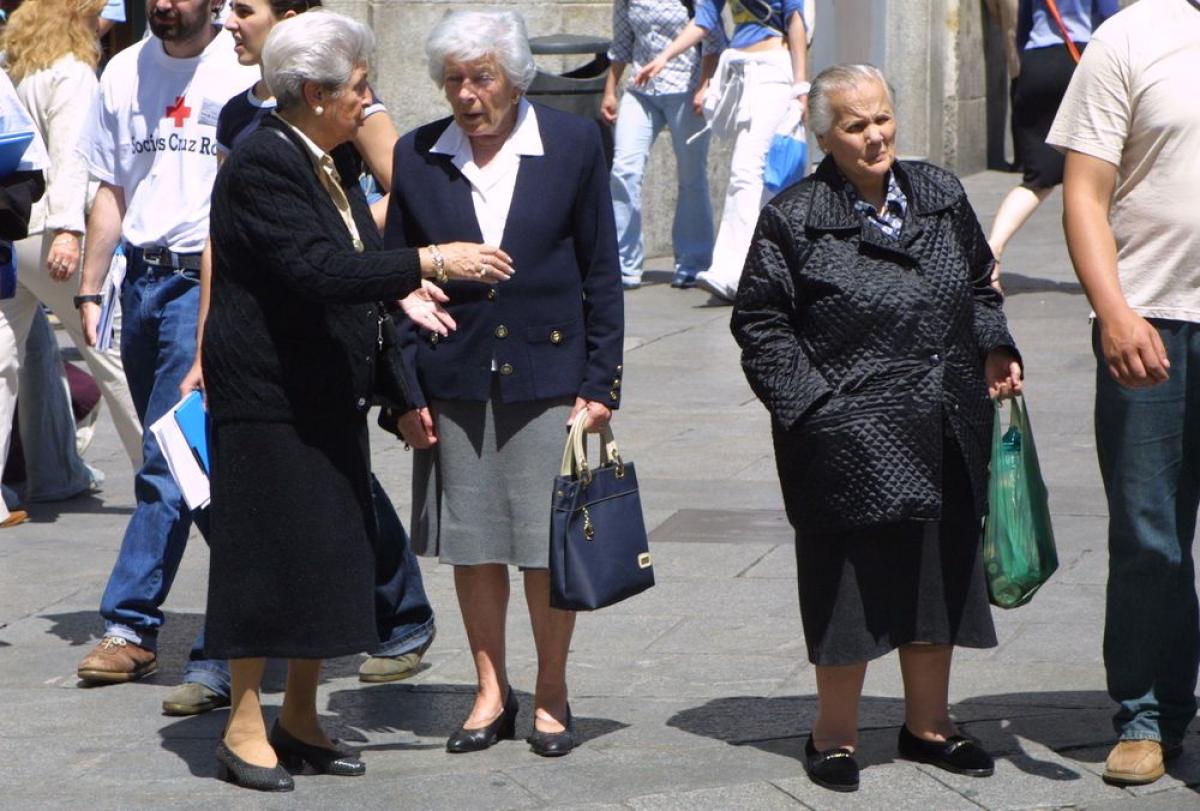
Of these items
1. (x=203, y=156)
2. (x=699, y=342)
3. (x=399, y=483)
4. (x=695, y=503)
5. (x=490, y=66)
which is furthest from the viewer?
(x=699, y=342)

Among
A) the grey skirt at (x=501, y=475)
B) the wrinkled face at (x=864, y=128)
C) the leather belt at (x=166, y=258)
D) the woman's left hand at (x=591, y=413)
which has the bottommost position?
the grey skirt at (x=501, y=475)

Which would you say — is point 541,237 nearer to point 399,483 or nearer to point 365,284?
point 365,284

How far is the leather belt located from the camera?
571 cm

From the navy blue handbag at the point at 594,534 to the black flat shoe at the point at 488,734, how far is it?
1.38 feet

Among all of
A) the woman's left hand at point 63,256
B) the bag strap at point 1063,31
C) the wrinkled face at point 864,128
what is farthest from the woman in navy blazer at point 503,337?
the bag strap at point 1063,31

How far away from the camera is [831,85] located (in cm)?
460

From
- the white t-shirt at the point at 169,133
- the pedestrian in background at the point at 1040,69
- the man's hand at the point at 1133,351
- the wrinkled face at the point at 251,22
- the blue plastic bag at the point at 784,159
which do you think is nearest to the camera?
the man's hand at the point at 1133,351

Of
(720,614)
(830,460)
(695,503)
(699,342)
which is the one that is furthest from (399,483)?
(830,460)

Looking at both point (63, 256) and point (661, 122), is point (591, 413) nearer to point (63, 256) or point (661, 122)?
point (63, 256)

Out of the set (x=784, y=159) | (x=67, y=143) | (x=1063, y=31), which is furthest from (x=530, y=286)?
(x=784, y=159)

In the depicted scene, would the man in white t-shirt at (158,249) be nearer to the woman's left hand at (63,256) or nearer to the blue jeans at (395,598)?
the blue jeans at (395,598)

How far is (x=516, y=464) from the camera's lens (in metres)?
4.98

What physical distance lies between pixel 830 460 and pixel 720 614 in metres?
1.62

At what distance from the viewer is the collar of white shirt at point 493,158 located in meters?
4.96
